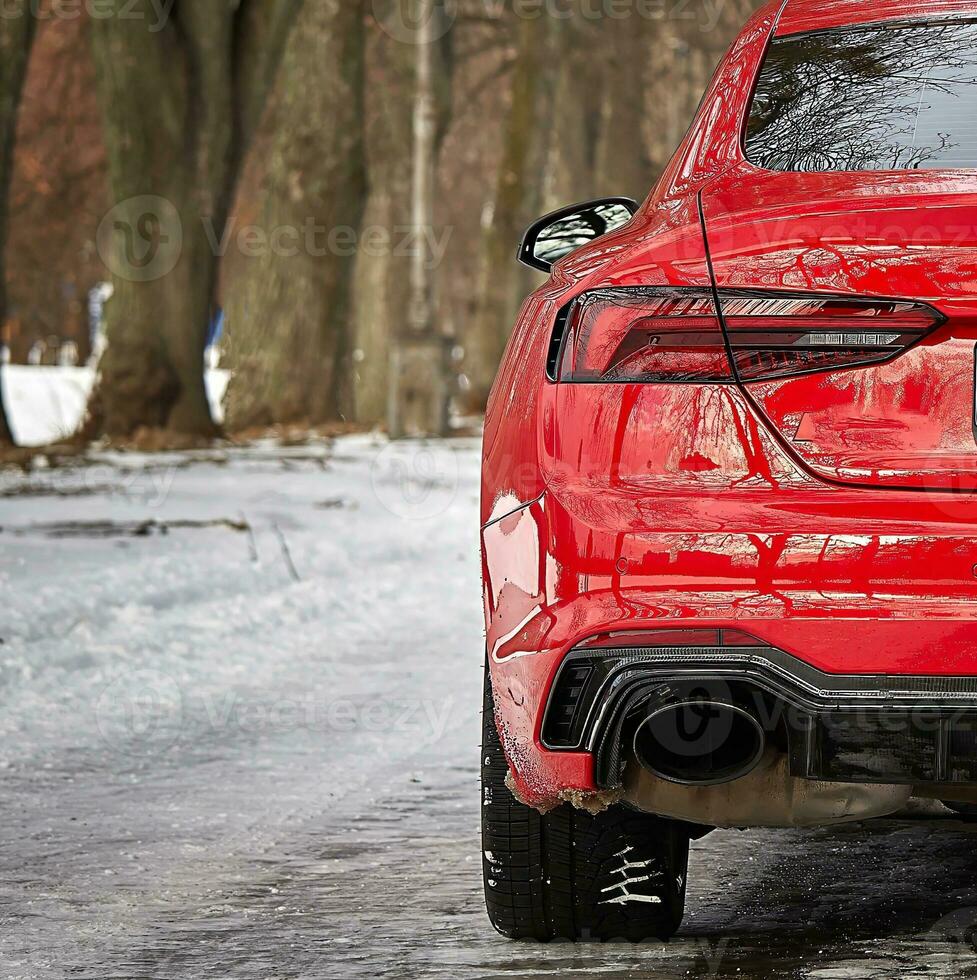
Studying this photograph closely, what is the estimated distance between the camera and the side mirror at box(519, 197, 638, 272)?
15.5 ft

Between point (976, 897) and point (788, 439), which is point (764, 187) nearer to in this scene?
point (788, 439)

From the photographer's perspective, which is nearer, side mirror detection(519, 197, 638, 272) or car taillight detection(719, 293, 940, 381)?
car taillight detection(719, 293, 940, 381)

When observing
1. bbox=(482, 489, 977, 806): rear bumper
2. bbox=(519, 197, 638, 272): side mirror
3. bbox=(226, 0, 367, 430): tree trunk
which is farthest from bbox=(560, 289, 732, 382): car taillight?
bbox=(226, 0, 367, 430): tree trunk

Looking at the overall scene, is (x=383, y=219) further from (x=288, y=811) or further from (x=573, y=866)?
(x=573, y=866)

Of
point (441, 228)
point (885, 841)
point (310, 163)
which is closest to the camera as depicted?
point (885, 841)

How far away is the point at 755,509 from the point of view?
3406 mm

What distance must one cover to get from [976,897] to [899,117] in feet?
5.39

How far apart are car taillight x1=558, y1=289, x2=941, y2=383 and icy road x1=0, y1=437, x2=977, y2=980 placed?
96 centimetres

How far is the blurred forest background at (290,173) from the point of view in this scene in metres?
19.2

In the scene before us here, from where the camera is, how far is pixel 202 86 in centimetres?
1941

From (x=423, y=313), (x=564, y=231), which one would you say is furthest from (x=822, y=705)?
(x=423, y=313)

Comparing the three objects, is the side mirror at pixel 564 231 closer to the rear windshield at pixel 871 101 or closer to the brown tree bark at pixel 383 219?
the rear windshield at pixel 871 101

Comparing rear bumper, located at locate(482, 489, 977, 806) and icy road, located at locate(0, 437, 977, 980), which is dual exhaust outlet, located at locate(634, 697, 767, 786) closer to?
rear bumper, located at locate(482, 489, 977, 806)

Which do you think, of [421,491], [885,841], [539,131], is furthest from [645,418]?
[539,131]
